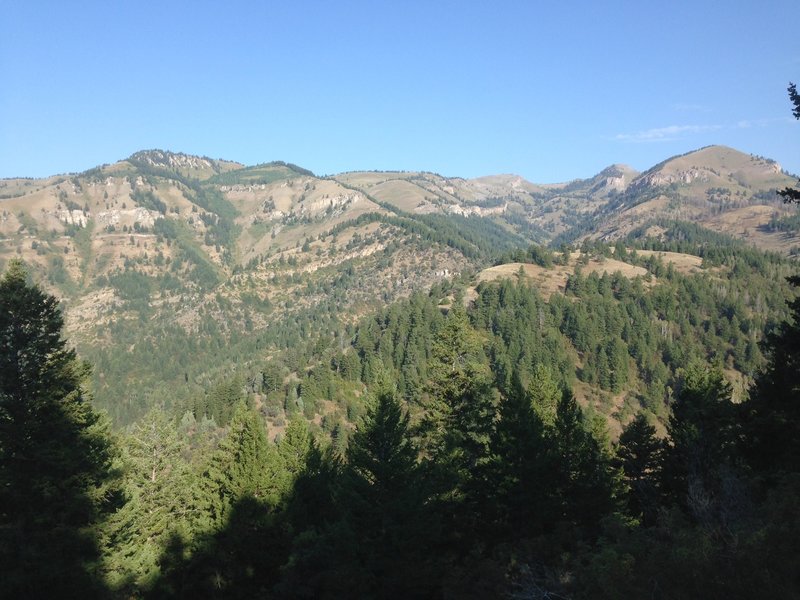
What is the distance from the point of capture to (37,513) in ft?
62.0

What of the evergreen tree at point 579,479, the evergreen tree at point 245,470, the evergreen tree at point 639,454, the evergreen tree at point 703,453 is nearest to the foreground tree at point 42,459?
the evergreen tree at point 245,470

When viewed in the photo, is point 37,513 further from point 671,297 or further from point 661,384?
point 671,297

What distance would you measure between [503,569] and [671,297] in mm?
164176

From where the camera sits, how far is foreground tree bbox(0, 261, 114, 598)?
18.4 metres

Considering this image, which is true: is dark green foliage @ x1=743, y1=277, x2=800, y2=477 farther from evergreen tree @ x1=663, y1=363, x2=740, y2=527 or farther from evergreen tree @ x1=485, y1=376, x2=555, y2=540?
evergreen tree @ x1=485, y1=376, x2=555, y2=540

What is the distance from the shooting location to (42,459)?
18609 mm

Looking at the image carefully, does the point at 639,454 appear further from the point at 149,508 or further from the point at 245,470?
the point at 149,508

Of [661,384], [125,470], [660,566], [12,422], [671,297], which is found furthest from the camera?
[671,297]

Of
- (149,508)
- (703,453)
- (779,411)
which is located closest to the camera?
(779,411)

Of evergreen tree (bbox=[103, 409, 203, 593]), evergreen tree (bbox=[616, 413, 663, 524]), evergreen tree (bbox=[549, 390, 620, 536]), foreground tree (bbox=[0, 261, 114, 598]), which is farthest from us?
evergreen tree (bbox=[616, 413, 663, 524])

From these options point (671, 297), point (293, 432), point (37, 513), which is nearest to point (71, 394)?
point (37, 513)

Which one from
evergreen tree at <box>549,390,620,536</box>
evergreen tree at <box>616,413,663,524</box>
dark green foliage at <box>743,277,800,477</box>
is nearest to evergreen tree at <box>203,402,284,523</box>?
evergreen tree at <box>549,390,620,536</box>

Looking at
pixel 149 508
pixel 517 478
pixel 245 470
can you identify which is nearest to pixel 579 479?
pixel 517 478

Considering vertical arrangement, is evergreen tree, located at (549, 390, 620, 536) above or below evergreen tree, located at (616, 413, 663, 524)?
above
